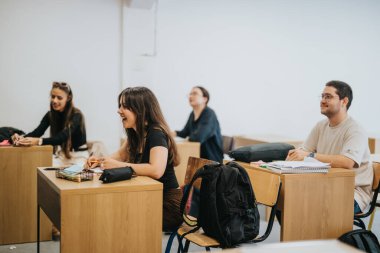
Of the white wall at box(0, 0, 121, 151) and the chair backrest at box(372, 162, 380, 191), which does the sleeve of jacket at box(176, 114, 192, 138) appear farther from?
the chair backrest at box(372, 162, 380, 191)

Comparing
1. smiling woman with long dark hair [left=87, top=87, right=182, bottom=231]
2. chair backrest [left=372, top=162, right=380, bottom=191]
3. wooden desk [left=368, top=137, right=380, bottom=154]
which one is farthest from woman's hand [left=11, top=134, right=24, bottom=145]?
wooden desk [left=368, top=137, right=380, bottom=154]

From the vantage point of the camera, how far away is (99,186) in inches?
82.3

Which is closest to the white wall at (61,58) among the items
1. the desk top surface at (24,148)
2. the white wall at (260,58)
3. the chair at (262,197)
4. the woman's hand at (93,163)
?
the white wall at (260,58)

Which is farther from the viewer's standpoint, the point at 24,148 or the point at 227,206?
the point at 24,148

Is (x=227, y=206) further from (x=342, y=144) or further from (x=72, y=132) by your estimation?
(x=72, y=132)

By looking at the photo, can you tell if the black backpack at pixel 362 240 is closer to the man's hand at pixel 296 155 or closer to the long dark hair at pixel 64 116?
the man's hand at pixel 296 155

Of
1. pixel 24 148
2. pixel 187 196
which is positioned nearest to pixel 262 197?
pixel 187 196

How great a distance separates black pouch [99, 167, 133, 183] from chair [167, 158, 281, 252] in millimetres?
448

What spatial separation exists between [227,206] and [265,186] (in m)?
0.37

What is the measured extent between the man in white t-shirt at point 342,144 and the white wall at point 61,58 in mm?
2785

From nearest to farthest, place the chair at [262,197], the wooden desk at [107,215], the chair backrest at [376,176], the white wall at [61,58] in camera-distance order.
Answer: the wooden desk at [107,215] → the chair at [262,197] → the chair backrest at [376,176] → the white wall at [61,58]

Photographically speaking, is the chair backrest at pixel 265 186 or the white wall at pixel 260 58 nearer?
the chair backrest at pixel 265 186

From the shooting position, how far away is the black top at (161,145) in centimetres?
249

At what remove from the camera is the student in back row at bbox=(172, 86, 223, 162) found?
4534 mm
